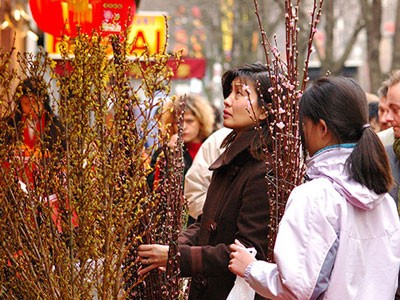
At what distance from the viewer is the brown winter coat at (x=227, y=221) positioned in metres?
4.27

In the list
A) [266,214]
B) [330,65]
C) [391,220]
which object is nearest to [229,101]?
[266,214]

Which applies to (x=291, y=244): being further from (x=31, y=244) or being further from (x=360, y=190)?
(x=31, y=244)

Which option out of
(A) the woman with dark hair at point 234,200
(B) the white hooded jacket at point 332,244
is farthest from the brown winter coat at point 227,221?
(B) the white hooded jacket at point 332,244

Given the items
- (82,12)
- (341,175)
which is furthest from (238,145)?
(82,12)

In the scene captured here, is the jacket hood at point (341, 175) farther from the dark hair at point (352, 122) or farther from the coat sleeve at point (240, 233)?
the coat sleeve at point (240, 233)

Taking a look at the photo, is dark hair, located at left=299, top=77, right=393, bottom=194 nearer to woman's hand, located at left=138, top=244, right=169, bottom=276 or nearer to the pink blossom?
the pink blossom

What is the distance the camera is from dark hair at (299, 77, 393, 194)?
344cm

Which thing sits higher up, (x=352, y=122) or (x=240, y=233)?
(x=352, y=122)

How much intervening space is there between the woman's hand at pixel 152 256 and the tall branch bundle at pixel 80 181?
0.36 ft

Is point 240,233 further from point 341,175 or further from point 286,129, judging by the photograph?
point 341,175

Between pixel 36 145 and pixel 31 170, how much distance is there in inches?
4.1

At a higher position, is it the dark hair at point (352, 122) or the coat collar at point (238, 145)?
the dark hair at point (352, 122)

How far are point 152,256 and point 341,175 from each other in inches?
46.9

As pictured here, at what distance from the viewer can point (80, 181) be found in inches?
157
